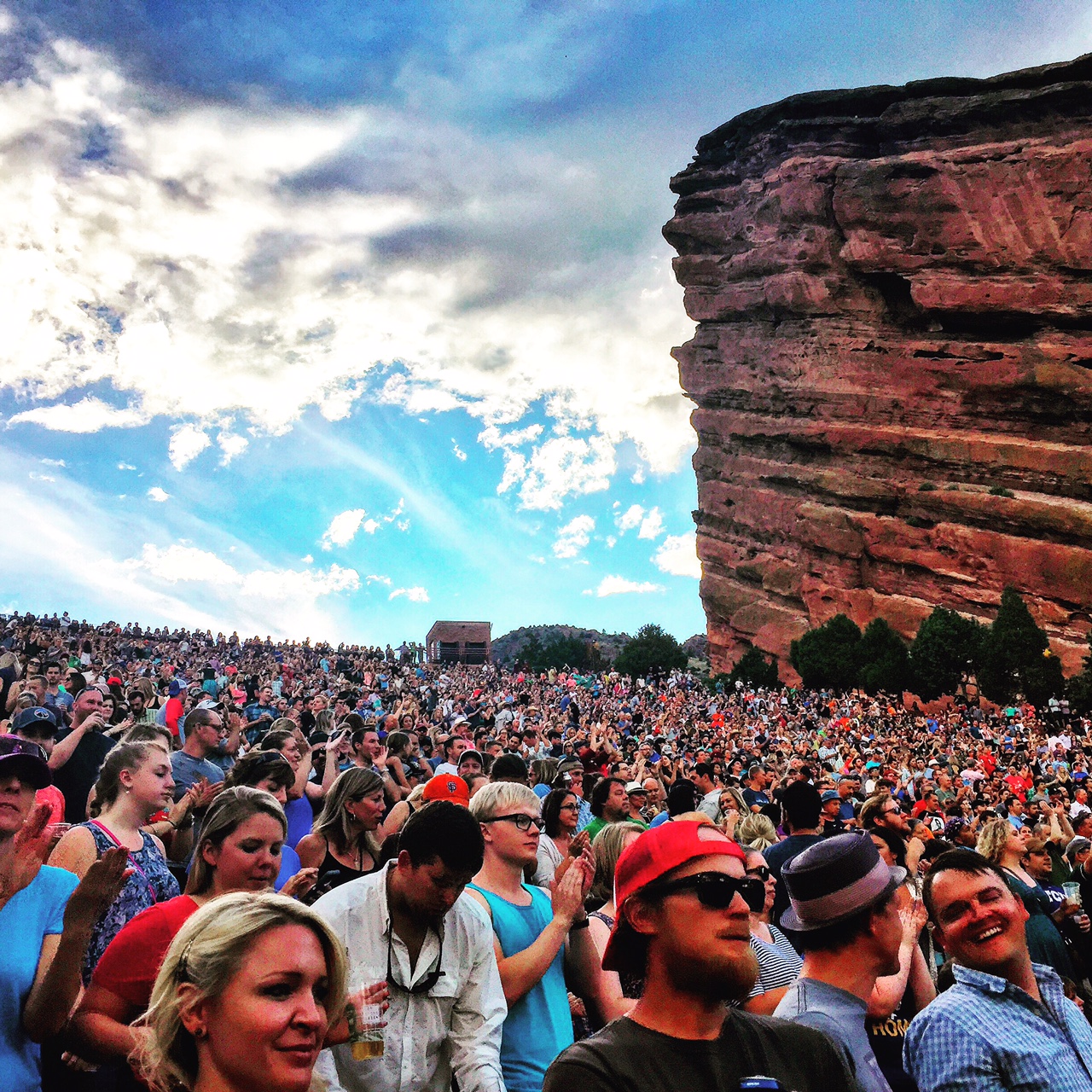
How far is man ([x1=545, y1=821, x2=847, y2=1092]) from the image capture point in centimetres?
231

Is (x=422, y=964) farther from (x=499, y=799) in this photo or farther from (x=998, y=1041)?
(x=998, y=1041)

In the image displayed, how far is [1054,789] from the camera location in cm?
1839

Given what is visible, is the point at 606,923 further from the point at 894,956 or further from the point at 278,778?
the point at 278,778

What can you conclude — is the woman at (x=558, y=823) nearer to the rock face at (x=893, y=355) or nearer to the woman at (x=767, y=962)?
the woman at (x=767, y=962)

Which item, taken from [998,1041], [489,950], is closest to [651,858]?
[489,950]

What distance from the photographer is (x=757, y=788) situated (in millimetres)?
11773

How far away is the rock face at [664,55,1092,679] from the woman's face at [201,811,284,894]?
55430 mm

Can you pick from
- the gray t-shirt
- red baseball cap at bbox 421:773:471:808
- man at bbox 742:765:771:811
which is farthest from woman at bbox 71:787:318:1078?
man at bbox 742:765:771:811

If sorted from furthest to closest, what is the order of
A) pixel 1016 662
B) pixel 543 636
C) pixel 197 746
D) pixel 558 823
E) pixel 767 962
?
pixel 543 636
pixel 1016 662
pixel 197 746
pixel 558 823
pixel 767 962

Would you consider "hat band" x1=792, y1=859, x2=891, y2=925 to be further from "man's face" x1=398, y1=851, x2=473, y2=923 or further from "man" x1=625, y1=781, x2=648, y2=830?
"man" x1=625, y1=781, x2=648, y2=830

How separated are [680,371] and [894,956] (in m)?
77.2

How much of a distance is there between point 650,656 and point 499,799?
2953 inches

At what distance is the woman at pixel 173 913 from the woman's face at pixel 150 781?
40.3 inches

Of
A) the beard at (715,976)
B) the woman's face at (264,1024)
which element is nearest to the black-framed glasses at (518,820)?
the beard at (715,976)
